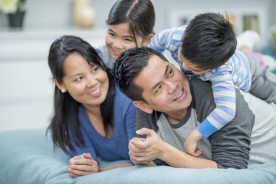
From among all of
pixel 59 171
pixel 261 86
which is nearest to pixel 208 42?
pixel 261 86

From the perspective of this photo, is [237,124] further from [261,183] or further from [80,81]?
[80,81]

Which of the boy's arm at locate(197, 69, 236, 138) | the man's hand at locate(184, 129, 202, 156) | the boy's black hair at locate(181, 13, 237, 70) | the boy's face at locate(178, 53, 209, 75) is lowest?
the man's hand at locate(184, 129, 202, 156)

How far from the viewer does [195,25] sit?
1.45 metres

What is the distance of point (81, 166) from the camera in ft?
5.52

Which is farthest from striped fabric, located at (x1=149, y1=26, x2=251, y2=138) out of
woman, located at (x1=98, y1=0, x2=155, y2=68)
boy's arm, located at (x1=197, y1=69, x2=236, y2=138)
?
woman, located at (x1=98, y1=0, x2=155, y2=68)

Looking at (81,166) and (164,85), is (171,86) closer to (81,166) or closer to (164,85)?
(164,85)

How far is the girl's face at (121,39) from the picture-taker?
195 centimetres

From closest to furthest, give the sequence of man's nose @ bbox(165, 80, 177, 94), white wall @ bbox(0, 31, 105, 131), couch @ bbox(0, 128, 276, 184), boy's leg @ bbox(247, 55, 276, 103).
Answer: couch @ bbox(0, 128, 276, 184) < man's nose @ bbox(165, 80, 177, 94) < boy's leg @ bbox(247, 55, 276, 103) < white wall @ bbox(0, 31, 105, 131)

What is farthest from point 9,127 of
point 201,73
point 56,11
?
point 201,73

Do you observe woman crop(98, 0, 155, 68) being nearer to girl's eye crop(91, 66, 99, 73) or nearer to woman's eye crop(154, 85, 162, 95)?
girl's eye crop(91, 66, 99, 73)

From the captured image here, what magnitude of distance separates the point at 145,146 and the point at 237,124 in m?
0.31

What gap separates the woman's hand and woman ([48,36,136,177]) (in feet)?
0.11

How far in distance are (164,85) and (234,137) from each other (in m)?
0.28

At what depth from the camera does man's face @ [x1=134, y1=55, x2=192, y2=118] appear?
1.51 meters
